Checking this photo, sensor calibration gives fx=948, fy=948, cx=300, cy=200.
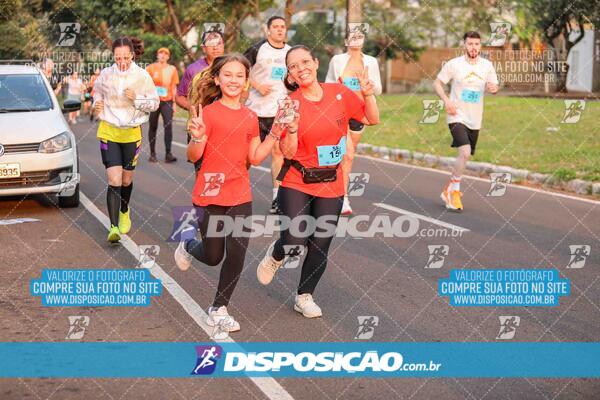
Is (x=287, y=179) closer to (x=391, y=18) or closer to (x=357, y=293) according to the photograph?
(x=357, y=293)

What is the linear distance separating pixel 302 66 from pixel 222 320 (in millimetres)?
1826

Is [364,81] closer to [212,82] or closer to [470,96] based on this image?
[212,82]

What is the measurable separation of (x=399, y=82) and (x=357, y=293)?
4046 centimetres

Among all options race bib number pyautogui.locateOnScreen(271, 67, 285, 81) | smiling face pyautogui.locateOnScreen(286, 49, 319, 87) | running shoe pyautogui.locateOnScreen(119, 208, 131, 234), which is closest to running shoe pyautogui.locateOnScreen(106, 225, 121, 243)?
running shoe pyautogui.locateOnScreen(119, 208, 131, 234)

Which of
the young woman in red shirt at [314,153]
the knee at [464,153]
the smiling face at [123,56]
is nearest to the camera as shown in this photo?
the young woman in red shirt at [314,153]

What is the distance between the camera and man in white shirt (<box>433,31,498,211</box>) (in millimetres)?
11453

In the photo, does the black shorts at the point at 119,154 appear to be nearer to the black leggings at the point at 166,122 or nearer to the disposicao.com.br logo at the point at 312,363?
the disposicao.com.br logo at the point at 312,363

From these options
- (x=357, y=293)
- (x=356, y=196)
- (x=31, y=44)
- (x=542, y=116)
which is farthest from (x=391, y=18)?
(x=357, y=293)

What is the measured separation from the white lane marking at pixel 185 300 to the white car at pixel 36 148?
56 cm

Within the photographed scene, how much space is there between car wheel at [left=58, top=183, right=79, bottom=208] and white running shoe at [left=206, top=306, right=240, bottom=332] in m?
5.40

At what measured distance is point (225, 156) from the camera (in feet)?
21.0

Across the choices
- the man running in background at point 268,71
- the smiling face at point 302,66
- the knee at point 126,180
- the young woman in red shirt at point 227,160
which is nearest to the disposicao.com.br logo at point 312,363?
the young woman in red shirt at point 227,160

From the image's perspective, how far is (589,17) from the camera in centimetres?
3388

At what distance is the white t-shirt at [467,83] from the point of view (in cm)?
1151
